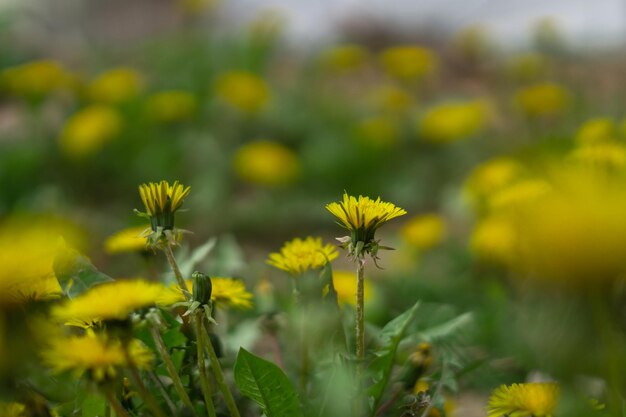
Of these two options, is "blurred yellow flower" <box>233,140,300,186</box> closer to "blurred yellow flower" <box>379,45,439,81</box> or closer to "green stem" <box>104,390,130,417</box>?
"blurred yellow flower" <box>379,45,439,81</box>

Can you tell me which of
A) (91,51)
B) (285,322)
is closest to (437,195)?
(285,322)

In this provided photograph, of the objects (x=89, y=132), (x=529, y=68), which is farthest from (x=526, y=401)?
(x=529, y=68)

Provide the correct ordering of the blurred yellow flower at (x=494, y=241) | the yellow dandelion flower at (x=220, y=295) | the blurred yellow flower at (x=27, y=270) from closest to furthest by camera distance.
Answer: the blurred yellow flower at (x=27, y=270) → the yellow dandelion flower at (x=220, y=295) → the blurred yellow flower at (x=494, y=241)

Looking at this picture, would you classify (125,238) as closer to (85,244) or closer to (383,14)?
(85,244)

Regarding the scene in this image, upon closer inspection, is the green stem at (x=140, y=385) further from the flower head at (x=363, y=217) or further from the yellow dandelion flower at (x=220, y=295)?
the flower head at (x=363, y=217)

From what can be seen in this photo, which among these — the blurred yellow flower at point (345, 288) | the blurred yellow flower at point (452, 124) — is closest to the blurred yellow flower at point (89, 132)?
the blurred yellow flower at point (452, 124)

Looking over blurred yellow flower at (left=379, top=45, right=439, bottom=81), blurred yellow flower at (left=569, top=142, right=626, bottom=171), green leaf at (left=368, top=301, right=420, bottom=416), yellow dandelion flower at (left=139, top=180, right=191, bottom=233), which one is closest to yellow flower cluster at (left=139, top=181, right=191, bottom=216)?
yellow dandelion flower at (left=139, top=180, right=191, bottom=233)

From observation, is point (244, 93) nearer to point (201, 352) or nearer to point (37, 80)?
point (37, 80)
